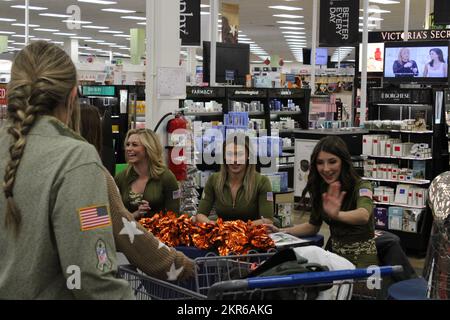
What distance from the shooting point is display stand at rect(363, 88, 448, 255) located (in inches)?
339

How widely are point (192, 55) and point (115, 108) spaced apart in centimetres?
1165

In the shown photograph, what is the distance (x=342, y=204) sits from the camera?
4152 mm

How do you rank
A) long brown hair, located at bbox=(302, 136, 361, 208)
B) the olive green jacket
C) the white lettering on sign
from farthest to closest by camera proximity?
1. the white lettering on sign
2. long brown hair, located at bbox=(302, 136, 361, 208)
3. the olive green jacket

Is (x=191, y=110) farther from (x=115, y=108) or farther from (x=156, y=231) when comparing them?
(x=156, y=231)

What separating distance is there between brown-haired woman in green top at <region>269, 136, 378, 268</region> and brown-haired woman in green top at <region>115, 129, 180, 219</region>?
1.33 m

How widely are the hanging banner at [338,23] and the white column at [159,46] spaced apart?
6.49 metres

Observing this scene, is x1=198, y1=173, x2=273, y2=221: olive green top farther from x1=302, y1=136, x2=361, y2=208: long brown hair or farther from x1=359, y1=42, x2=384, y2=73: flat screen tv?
x1=359, y1=42, x2=384, y2=73: flat screen tv

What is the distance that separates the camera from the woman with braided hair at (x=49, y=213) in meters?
1.67

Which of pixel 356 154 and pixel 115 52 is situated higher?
pixel 115 52

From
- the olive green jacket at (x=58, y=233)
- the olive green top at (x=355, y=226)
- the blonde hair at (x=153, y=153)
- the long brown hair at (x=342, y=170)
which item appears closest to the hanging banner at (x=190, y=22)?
the blonde hair at (x=153, y=153)

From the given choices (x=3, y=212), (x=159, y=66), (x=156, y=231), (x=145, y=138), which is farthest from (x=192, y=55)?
(x=3, y=212)

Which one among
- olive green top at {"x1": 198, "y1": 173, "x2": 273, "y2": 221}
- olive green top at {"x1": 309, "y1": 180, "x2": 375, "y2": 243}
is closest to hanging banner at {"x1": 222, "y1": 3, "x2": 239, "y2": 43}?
olive green top at {"x1": 198, "y1": 173, "x2": 273, "y2": 221}

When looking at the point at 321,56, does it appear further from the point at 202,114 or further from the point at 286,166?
the point at 202,114

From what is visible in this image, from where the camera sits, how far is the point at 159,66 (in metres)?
6.88
